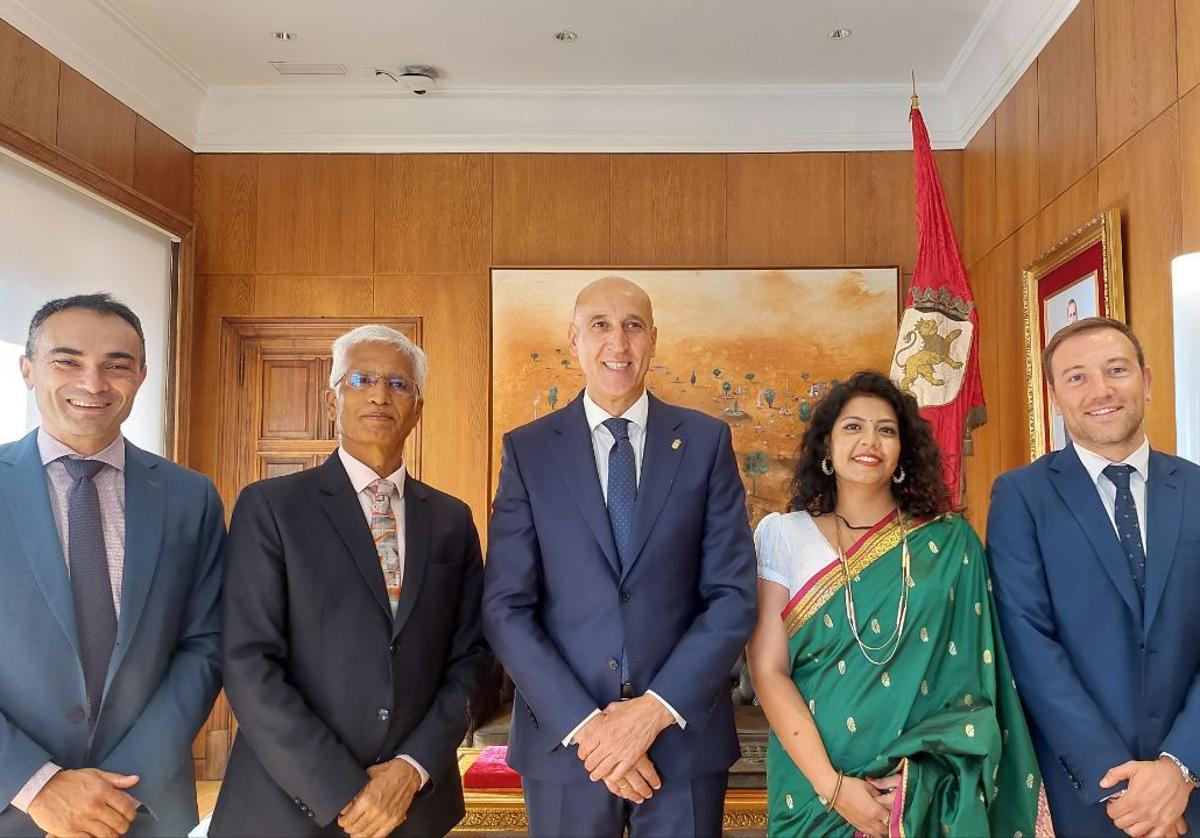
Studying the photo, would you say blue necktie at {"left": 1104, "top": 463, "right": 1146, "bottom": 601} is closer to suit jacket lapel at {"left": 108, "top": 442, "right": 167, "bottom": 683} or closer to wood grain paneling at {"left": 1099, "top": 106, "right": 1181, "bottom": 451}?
wood grain paneling at {"left": 1099, "top": 106, "right": 1181, "bottom": 451}

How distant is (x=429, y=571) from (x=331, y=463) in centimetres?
32

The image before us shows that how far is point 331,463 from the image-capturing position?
2203 mm

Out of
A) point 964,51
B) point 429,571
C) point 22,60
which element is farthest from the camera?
point 964,51

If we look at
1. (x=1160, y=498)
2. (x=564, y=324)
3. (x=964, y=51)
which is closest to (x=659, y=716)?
(x=1160, y=498)

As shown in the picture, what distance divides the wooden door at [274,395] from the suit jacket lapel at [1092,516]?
12.6ft

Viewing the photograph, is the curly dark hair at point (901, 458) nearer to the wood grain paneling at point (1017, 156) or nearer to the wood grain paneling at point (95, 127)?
the wood grain paneling at point (1017, 156)

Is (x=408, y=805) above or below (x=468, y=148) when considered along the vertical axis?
below

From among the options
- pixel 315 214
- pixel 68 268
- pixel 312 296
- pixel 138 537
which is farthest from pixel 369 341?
pixel 315 214

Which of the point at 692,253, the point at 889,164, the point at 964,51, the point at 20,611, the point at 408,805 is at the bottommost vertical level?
the point at 408,805

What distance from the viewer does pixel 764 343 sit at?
17.8 feet

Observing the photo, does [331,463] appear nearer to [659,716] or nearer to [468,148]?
[659,716]

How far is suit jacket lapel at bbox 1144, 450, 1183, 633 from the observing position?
212cm

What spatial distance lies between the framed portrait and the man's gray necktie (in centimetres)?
286

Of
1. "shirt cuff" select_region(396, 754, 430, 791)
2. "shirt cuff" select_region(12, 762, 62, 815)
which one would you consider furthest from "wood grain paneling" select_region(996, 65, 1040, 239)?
"shirt cuff" select_region(12, 762, 62, 815)
